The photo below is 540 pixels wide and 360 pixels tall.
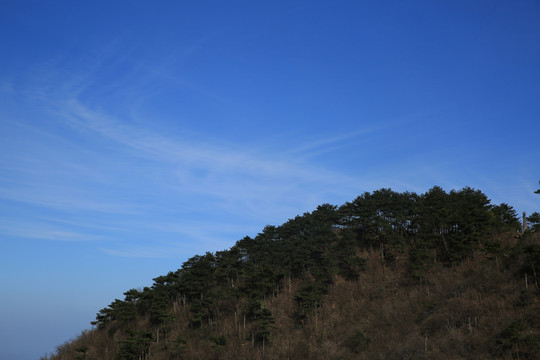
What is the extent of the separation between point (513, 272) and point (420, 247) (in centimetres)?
1426

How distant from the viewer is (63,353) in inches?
2670

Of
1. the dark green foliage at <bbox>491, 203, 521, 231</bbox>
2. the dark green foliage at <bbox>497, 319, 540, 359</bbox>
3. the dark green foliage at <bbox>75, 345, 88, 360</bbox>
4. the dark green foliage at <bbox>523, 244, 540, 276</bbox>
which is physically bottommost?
the dark green foliage at <bbox>75, 345, 88, 360</bbox>

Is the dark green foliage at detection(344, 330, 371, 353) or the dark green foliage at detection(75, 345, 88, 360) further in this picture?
the dark green foliage at detection(75, 345, 88, 360)

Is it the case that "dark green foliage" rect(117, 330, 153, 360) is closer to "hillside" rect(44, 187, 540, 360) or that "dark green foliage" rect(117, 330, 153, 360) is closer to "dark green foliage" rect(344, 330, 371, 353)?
"hillside" rect(44, 187, 540, 360)

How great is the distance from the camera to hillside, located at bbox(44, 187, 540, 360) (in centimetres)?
3978

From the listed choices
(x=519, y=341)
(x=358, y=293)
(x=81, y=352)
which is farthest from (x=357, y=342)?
(x=81, y=352)

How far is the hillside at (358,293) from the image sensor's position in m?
39.8

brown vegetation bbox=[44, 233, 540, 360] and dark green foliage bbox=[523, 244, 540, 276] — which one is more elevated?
dark green foliage bbox=[523, 244, 540, 276]

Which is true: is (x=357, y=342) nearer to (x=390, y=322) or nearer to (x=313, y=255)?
(x=390, y=322)

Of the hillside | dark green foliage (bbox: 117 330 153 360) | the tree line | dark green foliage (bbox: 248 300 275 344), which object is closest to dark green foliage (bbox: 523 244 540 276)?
the hillside

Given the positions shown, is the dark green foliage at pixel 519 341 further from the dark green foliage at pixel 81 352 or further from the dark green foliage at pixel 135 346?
the dark green foliage at pixel 81 352

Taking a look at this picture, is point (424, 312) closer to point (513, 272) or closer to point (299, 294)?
point (513, 272)

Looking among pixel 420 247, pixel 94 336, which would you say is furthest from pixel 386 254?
pixel 94 336

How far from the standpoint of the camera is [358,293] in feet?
191
